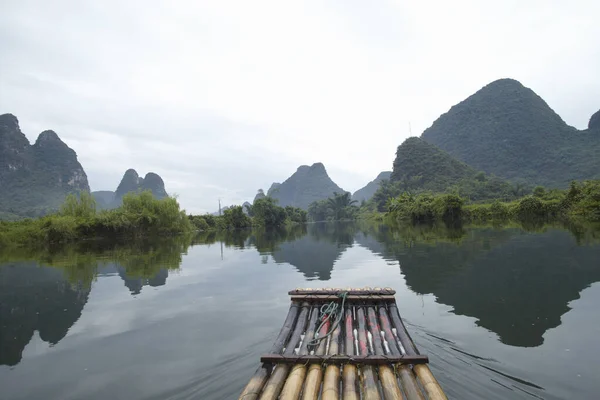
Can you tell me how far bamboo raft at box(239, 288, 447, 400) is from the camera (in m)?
2.85

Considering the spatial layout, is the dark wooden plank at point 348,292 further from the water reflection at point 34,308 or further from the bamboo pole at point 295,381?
the water reflection at point 34,308

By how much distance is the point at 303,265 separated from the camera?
14242 millimetres

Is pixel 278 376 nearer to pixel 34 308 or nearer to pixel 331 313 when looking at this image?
pixel 331 313

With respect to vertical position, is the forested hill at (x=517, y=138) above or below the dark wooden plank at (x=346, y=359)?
above

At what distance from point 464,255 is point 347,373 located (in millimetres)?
11949

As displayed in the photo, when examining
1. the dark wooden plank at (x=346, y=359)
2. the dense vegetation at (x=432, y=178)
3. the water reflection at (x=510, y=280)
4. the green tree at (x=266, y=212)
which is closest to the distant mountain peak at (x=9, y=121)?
the green tree at (x=266, y=212)

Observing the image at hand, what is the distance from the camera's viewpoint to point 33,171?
98.9 meters

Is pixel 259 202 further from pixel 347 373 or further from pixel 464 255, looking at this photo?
pixel 347 373

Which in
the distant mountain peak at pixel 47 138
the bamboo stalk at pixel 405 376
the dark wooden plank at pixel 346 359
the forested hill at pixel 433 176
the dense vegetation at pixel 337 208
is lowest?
the bamboo stalk at pixel 405 376

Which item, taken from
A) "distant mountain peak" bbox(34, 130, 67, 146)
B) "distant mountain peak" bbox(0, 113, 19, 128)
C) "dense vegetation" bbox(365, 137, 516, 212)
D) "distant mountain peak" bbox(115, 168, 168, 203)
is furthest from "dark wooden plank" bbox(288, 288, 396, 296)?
"distant mountain peak" bbox(115, 168, 168, 203)

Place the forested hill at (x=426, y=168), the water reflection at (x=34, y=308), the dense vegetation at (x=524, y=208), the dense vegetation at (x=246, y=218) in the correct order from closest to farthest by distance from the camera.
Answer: the water reflection at (x=34, y=308) → the dense vegetation at (x=524, y=208) → the dense vegetation at (x=246, y=218) → the forested hill at (x=426, y=168)

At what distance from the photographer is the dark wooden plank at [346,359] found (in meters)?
3.32

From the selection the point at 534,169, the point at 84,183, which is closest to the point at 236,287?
the point at 534,169

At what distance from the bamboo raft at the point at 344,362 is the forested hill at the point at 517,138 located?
9010 cm
